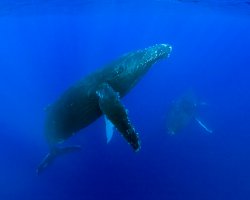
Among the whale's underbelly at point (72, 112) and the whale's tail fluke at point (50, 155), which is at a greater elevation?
the whale's tail fluke at point (50, 155)

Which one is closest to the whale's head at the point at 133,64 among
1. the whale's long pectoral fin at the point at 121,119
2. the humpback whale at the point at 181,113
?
the whale's long pectoral fin at the point at 121,119

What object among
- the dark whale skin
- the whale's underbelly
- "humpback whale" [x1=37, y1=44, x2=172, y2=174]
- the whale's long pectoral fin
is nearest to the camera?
the whale's long pectoral fin

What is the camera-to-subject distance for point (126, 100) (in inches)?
991

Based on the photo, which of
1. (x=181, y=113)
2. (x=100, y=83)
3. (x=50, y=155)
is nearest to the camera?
(x=100, y=83)

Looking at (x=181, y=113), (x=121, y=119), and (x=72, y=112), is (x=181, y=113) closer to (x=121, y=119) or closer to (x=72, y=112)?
(x=72, y=112)

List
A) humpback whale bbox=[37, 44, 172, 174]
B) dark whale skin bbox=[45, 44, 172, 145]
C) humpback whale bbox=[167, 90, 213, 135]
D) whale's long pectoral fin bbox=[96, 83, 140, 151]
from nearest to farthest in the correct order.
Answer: whale's long pectoral fin bbox=[96, 83, 140, 151] → humpback whale bbox=[37, 44, 172, 174] → dark whale skin bbox=[45, 44, 172, 145] → humpback whale bbox=[167, 90, 213, 135]

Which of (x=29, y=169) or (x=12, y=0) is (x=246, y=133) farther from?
(x=12, y=0)

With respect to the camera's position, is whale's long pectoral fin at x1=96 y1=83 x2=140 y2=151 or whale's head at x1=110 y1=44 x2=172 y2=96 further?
whale's head at x1=110 y1=44 x2=172 y2=96

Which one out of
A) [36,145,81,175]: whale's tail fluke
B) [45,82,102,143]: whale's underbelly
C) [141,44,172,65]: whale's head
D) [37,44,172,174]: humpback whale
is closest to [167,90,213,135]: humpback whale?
[36,145,81,175]: whale's tail fluke

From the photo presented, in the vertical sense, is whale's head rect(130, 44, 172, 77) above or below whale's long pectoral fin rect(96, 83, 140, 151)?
above

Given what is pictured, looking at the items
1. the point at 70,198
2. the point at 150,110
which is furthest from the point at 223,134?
the point at 70,198

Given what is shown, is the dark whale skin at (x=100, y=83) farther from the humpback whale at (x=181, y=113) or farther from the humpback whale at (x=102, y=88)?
the humpback whale at (x=181, y=113)

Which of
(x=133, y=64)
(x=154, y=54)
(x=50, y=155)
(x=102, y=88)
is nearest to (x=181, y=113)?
(x=50, y=155)

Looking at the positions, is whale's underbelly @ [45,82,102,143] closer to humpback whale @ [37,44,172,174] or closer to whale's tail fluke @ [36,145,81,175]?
humpback whale @ [37,44,172,174]
